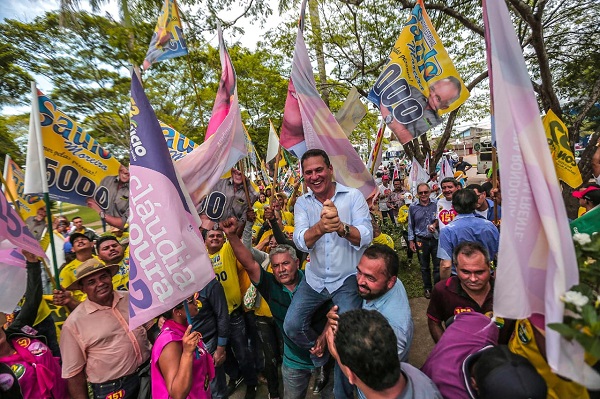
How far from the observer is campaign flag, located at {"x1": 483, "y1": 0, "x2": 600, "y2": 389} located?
1.22 meters

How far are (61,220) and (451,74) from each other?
825 centimetres

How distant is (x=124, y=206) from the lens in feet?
10.8

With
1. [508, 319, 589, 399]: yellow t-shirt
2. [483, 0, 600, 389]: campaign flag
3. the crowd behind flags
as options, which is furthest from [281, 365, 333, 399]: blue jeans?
[483, 0, 600, 389]: campaign flag

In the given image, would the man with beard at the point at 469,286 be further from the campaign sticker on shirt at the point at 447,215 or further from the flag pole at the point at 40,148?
the flag pole at the point at 40,148

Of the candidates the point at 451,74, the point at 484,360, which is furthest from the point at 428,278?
the point at 484,360

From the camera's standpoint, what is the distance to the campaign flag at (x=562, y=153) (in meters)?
3.65

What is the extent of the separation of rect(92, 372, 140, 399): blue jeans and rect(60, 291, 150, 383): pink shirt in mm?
51

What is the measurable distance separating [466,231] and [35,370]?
402 cm

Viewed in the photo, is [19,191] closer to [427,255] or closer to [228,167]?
[228,167]

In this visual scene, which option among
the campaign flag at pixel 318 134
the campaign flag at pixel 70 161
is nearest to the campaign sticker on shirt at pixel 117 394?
the campaign flag at pixel 70 161

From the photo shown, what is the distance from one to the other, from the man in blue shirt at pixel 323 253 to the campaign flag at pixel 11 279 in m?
1.98

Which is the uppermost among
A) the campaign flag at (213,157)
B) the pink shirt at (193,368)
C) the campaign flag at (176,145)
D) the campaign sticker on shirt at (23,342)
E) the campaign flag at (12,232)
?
the campaign flag at (176,145)

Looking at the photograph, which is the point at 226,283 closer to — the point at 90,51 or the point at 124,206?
the point at 124,206

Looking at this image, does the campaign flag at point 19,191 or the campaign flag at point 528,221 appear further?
the campaign flag at point 19,191
